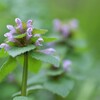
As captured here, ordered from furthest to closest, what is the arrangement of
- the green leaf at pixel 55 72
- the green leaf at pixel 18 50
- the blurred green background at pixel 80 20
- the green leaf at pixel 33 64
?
the blurred green background at pixel 80 20 → the green leaf at pixel 55 72 → the green leaf at pixel 33 64 → the green leaf at pixel 18 50

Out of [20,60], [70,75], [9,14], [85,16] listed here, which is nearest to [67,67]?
[70,75]

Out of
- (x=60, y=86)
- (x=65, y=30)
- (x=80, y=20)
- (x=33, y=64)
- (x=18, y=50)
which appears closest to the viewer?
(x=18, y=50)

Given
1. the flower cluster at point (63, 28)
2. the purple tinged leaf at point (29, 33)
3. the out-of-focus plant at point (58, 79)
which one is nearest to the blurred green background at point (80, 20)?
the flower cluster at point (63, 28)

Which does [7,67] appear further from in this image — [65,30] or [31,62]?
[65,30]

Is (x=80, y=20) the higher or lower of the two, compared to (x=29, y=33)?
higher

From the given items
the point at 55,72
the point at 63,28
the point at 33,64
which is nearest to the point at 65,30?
the point at 63,28

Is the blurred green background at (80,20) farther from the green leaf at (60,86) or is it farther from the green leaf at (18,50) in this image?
the green leaf at (18,50)

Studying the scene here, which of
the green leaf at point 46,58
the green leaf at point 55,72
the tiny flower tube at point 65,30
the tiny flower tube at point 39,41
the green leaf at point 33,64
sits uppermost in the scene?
the tiny flower tube at point 65,30

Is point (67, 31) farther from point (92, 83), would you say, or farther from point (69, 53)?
point (92, 83)
